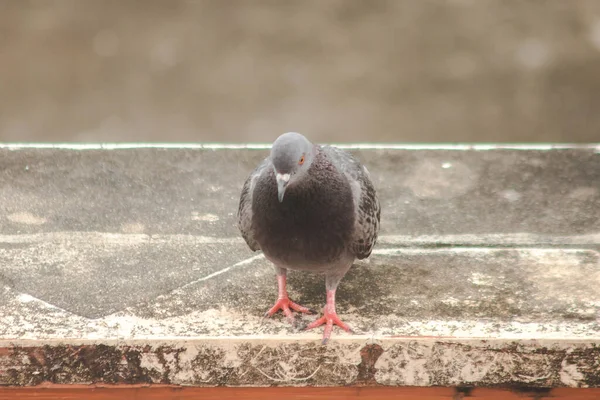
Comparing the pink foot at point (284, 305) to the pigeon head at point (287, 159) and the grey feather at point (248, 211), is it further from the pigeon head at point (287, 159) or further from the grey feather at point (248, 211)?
the pigeon head at point (287, 159)

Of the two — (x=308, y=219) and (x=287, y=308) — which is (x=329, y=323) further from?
(x=308, y=219)

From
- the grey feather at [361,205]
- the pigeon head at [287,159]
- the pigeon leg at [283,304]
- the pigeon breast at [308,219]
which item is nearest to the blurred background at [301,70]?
the grey feather at [361,205]

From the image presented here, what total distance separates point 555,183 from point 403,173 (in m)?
0.70

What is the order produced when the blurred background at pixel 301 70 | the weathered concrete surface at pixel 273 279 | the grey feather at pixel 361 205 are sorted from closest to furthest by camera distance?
1. the weathered concrete surface at pixel 273 279
2. the grey feather at pixel 361 205
3. the blurred background at pixel 301 70

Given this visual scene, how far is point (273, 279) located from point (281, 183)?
2.21 ft

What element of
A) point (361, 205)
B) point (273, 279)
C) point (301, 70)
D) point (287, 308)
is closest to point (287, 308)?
point (287, 308)

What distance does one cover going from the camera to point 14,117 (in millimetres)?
7430

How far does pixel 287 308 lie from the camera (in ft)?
9.74

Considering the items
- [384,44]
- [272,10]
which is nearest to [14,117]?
[272,10]

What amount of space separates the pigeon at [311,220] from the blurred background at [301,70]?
13.8ft

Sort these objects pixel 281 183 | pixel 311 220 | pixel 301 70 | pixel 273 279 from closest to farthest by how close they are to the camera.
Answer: pixel 281 183 → pixel 311 220 → pixel 273 279 → pixel 301 70

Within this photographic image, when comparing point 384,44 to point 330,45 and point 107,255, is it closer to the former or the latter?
point 330,45

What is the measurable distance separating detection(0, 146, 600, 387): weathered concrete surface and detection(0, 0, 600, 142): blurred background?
316 cm

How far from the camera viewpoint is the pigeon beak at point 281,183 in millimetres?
2648
